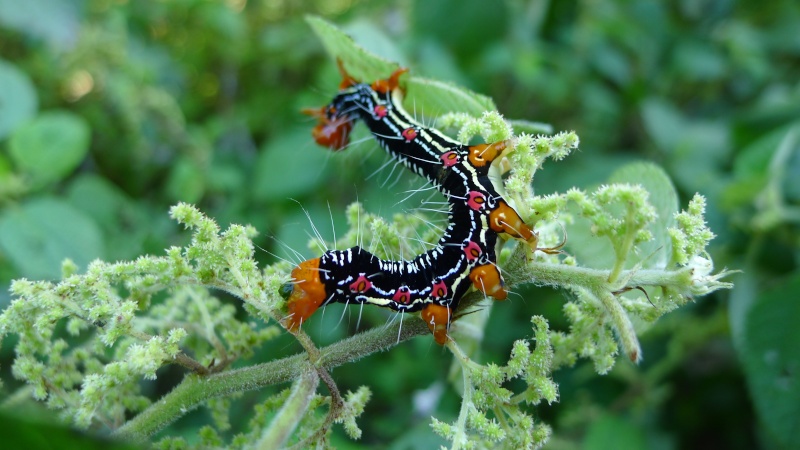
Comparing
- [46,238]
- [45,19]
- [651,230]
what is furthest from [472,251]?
[45,19]

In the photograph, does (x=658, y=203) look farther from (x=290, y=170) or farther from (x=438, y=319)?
(x=290, y=170)

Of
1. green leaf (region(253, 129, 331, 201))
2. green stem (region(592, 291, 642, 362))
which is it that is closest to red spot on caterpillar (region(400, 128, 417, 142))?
green stem (region(592, 291, 642, 362))

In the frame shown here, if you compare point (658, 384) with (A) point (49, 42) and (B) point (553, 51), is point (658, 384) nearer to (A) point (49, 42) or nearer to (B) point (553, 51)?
(B) point (553, 51)

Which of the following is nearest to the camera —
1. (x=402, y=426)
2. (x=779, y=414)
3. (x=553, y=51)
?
(x=779, y=414)

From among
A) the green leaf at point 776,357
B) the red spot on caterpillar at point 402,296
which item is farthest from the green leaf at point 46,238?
the green leaf at point 776,357

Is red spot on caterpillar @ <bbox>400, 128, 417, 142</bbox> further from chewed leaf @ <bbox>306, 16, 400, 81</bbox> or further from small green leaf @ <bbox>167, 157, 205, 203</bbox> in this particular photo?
small green leaf @ <bbox>167, 157, 205, 203</bbox>

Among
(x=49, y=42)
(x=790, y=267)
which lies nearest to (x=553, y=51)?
(x=790, y=267)
